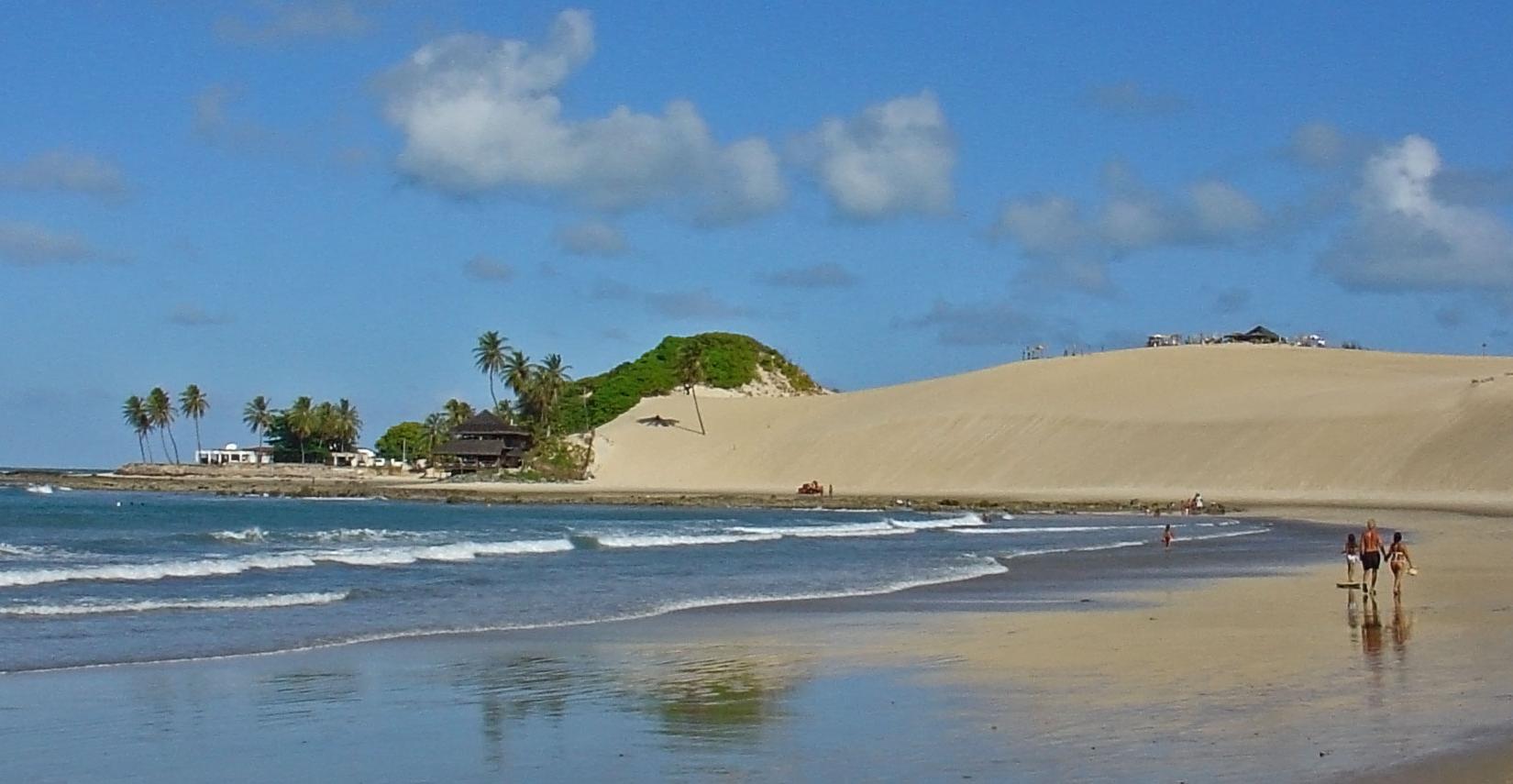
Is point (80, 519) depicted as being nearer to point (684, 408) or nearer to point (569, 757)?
point (569, 757)

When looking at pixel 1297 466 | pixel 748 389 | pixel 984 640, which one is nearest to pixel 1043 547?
pixel 984 640

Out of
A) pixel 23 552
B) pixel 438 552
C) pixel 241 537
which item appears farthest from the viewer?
pixel 241 537

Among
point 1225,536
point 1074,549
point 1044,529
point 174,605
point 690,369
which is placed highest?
point 690,369

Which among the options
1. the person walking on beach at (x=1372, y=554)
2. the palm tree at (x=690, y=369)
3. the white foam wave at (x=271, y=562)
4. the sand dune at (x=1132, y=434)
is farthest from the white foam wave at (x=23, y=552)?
the palm tree at (x=690, y=369)

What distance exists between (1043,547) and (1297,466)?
179 feet

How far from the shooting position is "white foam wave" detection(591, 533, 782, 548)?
48956mm

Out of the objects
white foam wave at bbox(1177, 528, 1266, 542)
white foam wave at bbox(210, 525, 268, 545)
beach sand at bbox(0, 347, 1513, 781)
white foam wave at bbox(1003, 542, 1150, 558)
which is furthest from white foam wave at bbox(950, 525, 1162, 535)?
white foam wave at bbox(210, 525, 268, 545)

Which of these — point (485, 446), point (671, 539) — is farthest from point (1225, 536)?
point (485, 446)

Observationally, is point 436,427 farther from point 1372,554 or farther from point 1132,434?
point 1372,554

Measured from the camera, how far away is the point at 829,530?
194 ft

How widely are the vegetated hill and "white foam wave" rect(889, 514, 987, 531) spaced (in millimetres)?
77488

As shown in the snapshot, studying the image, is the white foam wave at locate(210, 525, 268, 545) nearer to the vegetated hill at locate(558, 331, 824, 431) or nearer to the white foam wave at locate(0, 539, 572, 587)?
the white foam wave at locate(0, 539, 572, 587)

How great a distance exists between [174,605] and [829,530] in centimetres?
3528

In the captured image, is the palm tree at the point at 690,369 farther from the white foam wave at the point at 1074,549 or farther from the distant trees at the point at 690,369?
the white foam wave at the point at 1074,549
